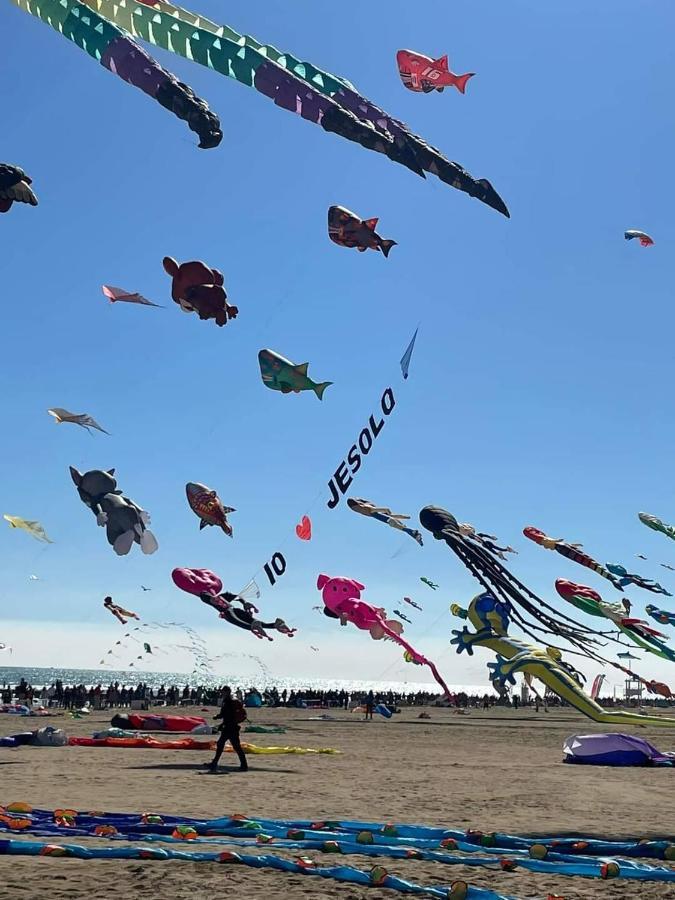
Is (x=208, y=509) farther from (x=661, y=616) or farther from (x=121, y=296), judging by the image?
(x=661, y=616)

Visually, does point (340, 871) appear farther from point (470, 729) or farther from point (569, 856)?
point (470, 729)

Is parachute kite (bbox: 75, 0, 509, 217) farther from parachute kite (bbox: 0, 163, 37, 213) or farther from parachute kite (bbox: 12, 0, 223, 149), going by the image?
parachute kite (bbox: 0, 163, 37, 213)

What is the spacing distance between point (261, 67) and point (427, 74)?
5.50 meters

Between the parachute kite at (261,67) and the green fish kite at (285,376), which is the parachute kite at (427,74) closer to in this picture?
the parachute kite at (261,67)

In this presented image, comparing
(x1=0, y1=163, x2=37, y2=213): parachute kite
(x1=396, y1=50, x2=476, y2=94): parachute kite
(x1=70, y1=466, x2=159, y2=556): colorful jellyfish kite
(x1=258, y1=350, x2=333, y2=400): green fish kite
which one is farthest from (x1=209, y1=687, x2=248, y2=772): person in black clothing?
(x1=396, y1=50, x2=476, y2=94): parachute kite

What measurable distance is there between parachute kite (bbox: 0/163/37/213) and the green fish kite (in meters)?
8.68

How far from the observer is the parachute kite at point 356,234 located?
1939 cm

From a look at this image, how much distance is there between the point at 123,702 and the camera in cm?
5256

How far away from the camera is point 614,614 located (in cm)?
4044

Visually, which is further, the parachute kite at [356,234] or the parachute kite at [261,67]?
the parachute kite at [356,234]

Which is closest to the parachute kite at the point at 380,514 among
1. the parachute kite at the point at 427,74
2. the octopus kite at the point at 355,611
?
the octopus kite at the point at 355,611

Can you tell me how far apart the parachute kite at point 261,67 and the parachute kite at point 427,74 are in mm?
4044

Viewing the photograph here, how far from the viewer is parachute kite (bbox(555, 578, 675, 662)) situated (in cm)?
3894

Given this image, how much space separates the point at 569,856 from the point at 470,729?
2802 centimetres
